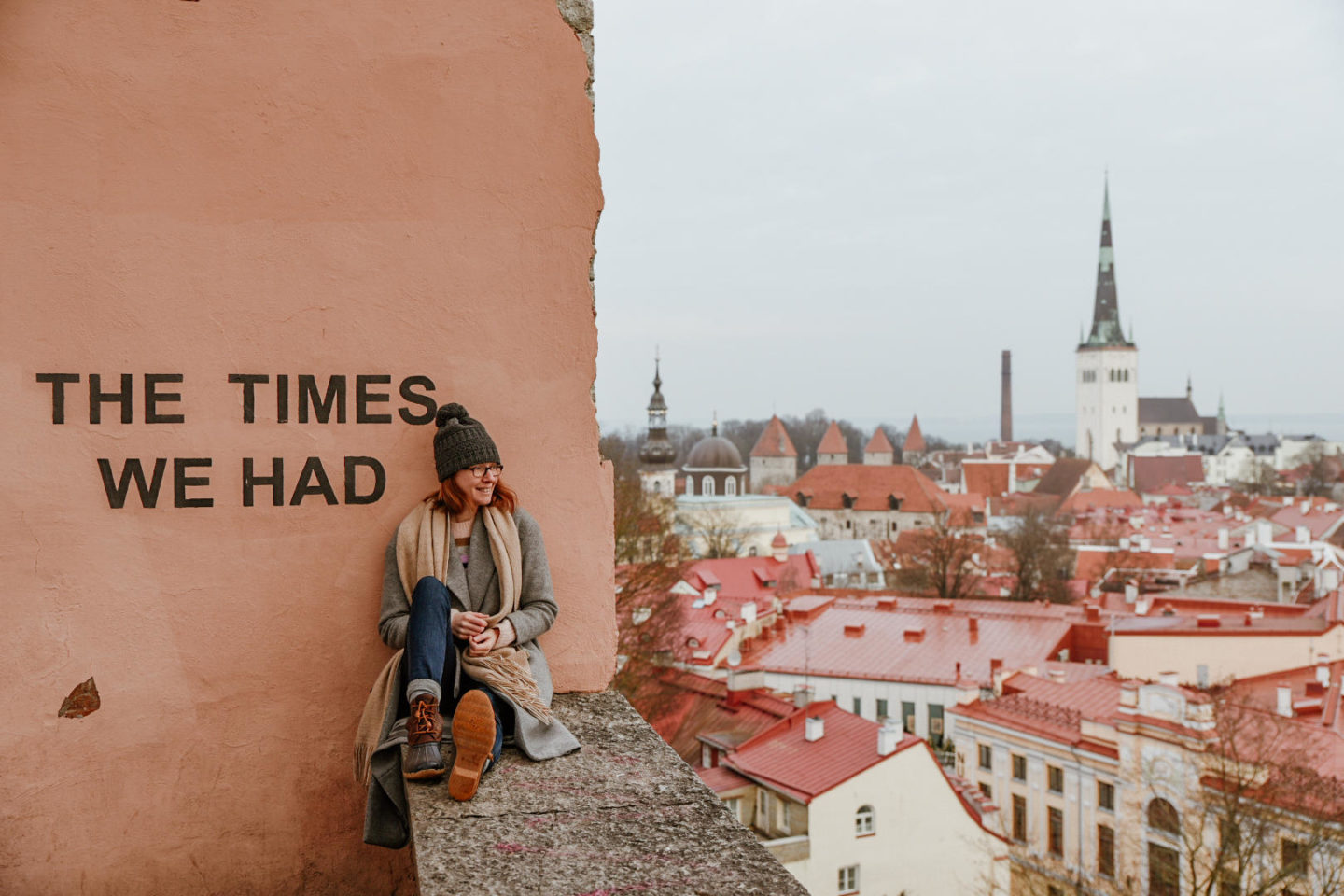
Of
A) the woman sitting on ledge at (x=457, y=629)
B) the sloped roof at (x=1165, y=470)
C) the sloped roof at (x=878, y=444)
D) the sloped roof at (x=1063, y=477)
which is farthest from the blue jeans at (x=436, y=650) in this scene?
the sloped roof at (x=1165, y=470)

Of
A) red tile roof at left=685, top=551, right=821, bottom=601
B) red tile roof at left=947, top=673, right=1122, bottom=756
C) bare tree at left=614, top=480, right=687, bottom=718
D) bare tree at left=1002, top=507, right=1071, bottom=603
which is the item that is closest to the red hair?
bare tree at left=614, top=480, right=687, bottom=718

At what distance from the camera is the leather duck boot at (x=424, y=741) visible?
8.19 ft

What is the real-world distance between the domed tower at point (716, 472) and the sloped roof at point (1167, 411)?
65.0 metres

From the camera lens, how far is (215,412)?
2.94m

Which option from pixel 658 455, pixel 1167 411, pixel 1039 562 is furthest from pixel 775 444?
pixel 1167 411

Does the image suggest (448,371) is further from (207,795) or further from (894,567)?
(894,567)

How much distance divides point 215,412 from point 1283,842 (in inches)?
615

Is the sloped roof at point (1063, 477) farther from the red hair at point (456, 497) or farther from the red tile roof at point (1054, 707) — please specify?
the red hair at point (456, 497)

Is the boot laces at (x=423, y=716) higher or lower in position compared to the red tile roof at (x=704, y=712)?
higher

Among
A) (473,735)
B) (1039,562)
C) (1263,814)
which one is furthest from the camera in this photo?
(1039,562)

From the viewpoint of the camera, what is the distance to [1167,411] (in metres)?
119

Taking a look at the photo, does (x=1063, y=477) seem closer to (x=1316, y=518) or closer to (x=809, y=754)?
(x=1316, y=518)

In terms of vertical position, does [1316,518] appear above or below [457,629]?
below

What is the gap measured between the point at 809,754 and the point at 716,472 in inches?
2064
